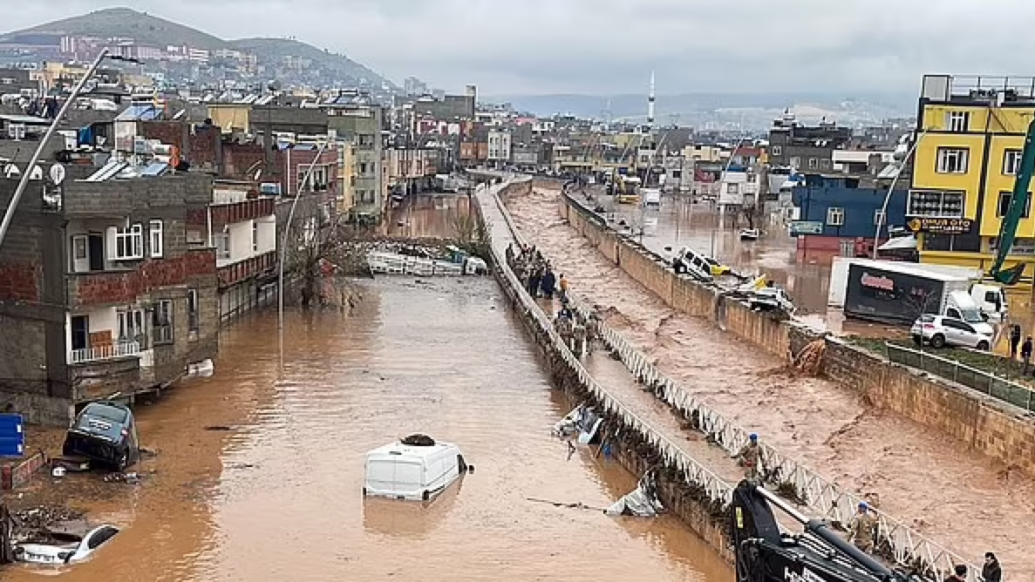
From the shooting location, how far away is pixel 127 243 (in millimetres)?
27922

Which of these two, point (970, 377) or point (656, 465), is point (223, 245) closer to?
point (656, 465)

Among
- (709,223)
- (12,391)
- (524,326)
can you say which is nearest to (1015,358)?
(524,326)

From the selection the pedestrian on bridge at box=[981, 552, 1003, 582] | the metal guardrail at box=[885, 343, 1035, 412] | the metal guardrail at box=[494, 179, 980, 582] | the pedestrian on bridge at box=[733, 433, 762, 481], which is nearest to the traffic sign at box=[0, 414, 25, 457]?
the metal guardrail at box=[494, 179, 980, 582]

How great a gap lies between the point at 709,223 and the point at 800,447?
66.9 metres

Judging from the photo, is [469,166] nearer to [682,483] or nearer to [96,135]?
[96,135]

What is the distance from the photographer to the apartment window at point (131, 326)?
28.1 m

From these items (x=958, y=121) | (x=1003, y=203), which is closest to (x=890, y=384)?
(x=1003, y=203)

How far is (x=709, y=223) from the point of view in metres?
91.4

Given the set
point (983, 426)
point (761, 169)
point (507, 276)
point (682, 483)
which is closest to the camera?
point (682, 483)

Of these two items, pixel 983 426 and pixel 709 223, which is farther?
pixel 709 223

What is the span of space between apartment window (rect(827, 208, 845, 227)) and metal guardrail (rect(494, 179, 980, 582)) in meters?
34.1

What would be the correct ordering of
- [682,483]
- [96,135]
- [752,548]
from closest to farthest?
[752,548] → [682,483] → [96,135]

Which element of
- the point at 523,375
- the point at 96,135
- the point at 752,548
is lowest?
the point at 523,375

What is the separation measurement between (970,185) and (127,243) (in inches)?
1382
